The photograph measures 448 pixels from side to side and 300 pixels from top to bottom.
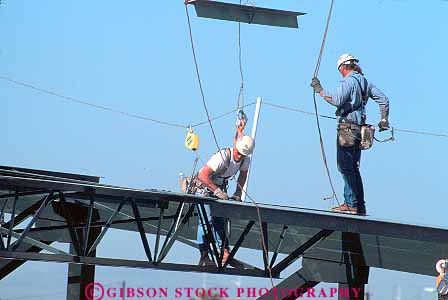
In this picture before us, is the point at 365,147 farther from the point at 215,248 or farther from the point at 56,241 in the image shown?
the point at 56,241

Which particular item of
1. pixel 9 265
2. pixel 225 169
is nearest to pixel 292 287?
pixel 225 169

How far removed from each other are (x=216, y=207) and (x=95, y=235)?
2068mm

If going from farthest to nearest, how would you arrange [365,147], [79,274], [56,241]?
[56,241]
[79,274]
[365,147]

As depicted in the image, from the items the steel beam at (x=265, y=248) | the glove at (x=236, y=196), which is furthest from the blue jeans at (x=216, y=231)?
the steel beam at (x=265, y=248)

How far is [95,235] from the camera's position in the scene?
1285 centimetres

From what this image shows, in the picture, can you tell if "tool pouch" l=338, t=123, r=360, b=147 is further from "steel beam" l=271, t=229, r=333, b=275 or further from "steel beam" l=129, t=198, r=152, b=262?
"steel beam" l=129, t=198, r=152, b=262

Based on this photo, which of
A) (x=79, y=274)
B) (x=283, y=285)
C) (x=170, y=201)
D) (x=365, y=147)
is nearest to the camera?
(x=365, y=147)

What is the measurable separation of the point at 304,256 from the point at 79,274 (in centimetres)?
284

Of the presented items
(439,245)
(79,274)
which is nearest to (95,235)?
→ (79,274)

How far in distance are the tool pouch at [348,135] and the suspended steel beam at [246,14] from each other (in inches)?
109

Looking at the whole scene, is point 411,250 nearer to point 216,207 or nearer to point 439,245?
point 439,245

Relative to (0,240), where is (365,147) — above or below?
above

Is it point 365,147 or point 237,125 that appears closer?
point 365,147

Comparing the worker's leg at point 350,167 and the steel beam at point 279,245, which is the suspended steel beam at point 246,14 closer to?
the steel beam at point 279,245
